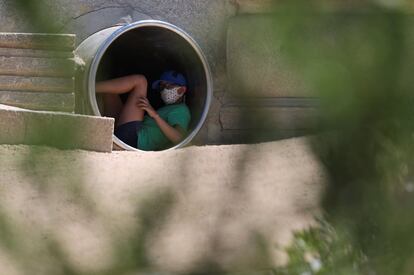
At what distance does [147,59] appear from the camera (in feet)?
16.0

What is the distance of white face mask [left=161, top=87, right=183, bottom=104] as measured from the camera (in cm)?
449

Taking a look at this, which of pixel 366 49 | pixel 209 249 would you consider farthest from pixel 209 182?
pixel 366 49

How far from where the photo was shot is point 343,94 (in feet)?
2.26

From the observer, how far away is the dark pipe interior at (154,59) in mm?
4543

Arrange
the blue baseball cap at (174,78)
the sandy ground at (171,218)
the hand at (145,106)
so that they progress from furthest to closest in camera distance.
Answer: the blue baseball cap at (174,78), the hand at (145,106), the sandy ground at (171,218)

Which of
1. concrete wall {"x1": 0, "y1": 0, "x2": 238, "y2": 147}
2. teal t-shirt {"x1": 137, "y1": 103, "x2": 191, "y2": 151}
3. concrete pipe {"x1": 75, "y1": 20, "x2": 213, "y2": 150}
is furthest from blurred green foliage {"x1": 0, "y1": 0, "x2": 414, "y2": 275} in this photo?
concrete wall {"x1": 0, "y1": 0, "x2": 238, "y2": 147}

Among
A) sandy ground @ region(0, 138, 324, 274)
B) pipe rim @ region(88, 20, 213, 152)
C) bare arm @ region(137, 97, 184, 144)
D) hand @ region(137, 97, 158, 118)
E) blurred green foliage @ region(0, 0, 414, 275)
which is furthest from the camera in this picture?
hand @ region(137, 97, 158, 118)

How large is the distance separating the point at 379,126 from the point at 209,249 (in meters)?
0.23

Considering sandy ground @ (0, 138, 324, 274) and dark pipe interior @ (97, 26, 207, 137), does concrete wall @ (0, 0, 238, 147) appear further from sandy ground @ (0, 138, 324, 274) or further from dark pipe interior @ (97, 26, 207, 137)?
sandy ground @ (0, 138, 324, 274)

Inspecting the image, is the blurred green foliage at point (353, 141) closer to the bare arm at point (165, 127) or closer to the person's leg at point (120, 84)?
the bare arm at point (165, 127)

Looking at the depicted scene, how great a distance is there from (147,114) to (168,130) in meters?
0.31

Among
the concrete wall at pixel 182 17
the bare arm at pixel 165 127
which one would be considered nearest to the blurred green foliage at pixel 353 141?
the bare arm at pixel 165 127

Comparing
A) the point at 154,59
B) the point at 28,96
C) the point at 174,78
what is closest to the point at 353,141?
the point at 28,96

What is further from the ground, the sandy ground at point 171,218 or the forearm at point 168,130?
the sandy ground at point 171,218
